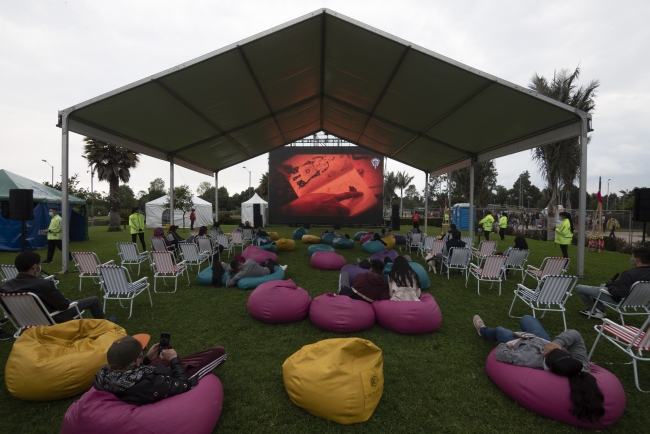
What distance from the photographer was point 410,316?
399 cm

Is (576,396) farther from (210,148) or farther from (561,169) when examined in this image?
(561,169)

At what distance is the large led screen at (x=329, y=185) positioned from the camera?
21.1 meters

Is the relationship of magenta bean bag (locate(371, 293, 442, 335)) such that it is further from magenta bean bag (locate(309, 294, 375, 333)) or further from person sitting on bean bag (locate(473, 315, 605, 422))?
person sitting on bean bag (locate(473, 315, 605, 422))

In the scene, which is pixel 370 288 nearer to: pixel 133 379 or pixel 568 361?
pixel 568 361

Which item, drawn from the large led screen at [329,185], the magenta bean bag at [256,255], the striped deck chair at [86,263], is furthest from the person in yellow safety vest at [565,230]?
the large led screen at [329,185]

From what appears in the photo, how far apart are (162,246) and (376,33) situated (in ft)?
23.3

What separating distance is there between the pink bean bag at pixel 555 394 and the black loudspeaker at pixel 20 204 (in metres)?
9.95

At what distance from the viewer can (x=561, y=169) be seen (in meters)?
16.1

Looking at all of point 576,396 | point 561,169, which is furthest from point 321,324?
point 561,169

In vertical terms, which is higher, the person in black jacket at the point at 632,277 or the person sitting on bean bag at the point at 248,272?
the person in black jacket at the point at 632,277

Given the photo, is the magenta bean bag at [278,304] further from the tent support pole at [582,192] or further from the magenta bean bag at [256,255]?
the tent support pole at [582,192]

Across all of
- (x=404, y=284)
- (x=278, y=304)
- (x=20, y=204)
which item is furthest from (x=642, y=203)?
(x=20, y=204)

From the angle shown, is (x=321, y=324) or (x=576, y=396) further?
(x=321, y=324)

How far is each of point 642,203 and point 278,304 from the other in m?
7.81
